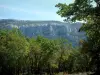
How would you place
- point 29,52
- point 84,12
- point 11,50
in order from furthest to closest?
point 29,52 < point 11,50 < point 84,12

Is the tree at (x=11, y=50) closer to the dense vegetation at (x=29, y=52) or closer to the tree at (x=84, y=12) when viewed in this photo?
the dense vegetation at (x=29, y=52)

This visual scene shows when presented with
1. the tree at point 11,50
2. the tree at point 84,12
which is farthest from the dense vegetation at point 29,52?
the tree at point 84,12

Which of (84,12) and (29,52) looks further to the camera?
(29,52)

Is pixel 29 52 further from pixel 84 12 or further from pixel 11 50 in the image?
pixel 84 12

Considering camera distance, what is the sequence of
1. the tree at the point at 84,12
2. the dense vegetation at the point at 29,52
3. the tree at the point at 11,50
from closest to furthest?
the tree at the point at 84,12
the tree at the point at 11,50
the dense vegetation at the point at 29,52

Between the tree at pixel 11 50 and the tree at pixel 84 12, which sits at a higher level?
the tree at pixel 84 12

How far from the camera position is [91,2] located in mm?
18359

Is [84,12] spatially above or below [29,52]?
above

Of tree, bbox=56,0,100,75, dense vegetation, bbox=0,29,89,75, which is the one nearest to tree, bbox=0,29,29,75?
dense vegetation, bbox=0,29,89,75

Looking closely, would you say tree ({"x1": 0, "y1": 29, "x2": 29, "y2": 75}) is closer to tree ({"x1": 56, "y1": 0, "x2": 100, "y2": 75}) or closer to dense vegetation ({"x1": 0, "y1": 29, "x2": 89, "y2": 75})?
dense vegetation ({"x1": 0, "y1": 29, "x2": 89, "y2": 75})

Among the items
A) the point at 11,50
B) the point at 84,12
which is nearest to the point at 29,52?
the point at 11,50

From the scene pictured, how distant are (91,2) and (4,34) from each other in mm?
62149

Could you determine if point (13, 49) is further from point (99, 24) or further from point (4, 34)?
point (99, 24)

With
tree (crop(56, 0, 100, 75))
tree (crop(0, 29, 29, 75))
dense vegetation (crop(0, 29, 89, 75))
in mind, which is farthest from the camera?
dense vegetation (crop(0, 29, 89, 75))
